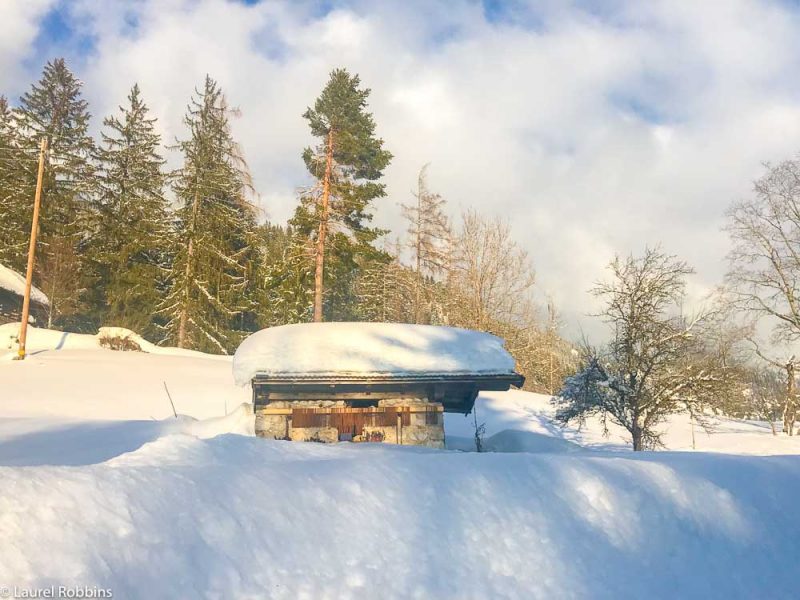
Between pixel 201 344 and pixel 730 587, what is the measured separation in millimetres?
31330

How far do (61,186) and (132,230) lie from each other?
6097 mm

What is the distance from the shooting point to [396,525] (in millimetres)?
3723

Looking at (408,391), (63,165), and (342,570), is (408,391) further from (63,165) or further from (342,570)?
(63,165)

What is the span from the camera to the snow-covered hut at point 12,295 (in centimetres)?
2529

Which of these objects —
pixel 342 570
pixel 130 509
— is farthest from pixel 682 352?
pixel 130 509

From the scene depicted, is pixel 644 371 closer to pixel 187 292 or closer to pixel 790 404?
pixel 790 404

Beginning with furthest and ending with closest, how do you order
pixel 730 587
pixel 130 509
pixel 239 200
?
pixel 239 200
pixel 730 587
pixel 130 509

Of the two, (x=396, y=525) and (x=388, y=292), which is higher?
(x=388, y=292)

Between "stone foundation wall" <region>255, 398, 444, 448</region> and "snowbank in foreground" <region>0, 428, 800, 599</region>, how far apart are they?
5481 millimetres

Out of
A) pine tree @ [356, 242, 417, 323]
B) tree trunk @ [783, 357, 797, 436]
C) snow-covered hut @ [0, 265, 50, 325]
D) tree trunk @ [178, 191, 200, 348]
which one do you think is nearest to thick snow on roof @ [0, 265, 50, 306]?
snow-covered hut @ [0, 265, 50, 325]

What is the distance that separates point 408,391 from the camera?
1091 centimetres

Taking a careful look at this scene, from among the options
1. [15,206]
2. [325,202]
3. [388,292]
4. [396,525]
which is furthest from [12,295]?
[396,525]

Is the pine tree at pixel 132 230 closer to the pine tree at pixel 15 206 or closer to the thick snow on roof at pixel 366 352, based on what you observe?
the pine tree at pixel 15 206

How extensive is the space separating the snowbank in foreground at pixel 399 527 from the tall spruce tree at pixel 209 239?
2740cm
